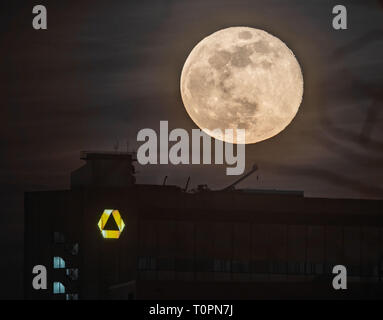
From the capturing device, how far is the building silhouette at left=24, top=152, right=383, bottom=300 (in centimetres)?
6831

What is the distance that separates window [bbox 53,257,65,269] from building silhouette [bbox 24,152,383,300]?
0.12 metres

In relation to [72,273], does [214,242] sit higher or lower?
higher

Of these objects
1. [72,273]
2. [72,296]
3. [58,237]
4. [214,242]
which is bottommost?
[72,296]

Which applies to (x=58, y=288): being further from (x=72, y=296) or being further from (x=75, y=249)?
(x=75, y=249)

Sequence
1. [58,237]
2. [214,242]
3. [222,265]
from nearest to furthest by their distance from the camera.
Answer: [222,265] → [214,242] → [58,237]

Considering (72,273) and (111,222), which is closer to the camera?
(111,222)

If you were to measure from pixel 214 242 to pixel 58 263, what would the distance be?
17.0 meters

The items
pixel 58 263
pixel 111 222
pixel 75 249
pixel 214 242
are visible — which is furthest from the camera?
pixel 58 263

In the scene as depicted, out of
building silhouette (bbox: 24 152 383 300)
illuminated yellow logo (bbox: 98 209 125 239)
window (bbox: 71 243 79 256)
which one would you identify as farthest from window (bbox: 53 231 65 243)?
illuminated yellow logo (bbox: 98 209 125 239)

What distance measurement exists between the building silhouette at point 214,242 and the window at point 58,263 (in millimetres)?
116

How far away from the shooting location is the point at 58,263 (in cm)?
7638

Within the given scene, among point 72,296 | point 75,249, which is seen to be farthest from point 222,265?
point 72,296

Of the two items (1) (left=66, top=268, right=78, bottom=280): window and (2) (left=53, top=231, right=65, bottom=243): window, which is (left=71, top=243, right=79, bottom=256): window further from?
(2) (left=53, top=231, right=65, bottom=243): window

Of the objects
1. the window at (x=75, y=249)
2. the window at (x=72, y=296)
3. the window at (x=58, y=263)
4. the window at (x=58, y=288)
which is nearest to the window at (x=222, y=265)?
the window at (x=75, y=249)
